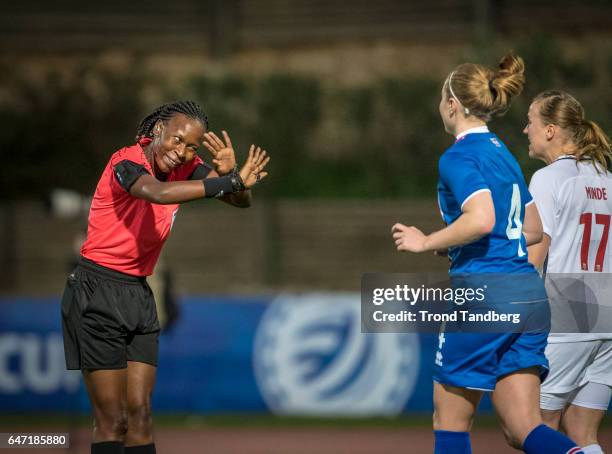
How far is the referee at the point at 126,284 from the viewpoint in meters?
5.12

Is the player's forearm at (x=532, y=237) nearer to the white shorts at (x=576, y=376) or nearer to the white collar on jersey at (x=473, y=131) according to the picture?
the white collar on jersey at (x=473, y=131)

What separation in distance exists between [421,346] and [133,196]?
802 cm

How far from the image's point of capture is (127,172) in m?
5.02

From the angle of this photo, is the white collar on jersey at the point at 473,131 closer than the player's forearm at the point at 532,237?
Yes

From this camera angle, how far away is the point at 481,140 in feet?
15.6

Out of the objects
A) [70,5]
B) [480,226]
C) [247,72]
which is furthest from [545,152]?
[70,5]

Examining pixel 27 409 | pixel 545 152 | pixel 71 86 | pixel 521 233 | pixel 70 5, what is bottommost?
pixel 27 409

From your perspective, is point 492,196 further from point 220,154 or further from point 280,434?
point 280,434

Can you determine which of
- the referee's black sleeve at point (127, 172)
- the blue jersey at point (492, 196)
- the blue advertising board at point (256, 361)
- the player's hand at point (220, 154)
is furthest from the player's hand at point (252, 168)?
the blue advertising board at point (256, 361)

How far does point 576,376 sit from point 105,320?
2350 mm

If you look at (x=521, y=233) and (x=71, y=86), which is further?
(x=71, y=86)

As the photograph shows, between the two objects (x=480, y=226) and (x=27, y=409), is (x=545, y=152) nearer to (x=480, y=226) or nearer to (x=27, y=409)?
(x=480, y=226)

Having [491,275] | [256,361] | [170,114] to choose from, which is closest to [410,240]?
[491,275]

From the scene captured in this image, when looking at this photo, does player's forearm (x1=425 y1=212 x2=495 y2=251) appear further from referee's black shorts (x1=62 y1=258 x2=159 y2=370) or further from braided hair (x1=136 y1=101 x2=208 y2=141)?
referee's black shorts (x1=62 y1=258 x2=159 y2=370)
